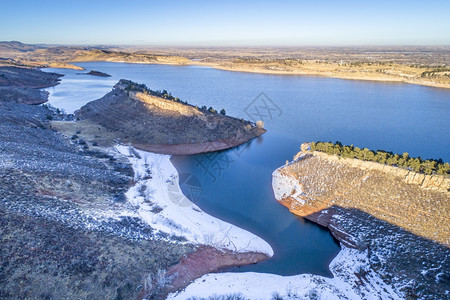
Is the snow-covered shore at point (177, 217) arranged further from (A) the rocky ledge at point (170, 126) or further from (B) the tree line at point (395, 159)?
(B) the tree line at point (395, 159)

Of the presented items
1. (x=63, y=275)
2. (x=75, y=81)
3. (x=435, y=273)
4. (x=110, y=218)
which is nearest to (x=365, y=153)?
(x=435, y=273)

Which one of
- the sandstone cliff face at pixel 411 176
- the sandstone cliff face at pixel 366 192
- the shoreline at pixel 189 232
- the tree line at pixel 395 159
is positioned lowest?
the shoreline at pixel 189 232

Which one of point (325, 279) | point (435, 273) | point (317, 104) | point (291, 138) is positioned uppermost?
point (317, 104)

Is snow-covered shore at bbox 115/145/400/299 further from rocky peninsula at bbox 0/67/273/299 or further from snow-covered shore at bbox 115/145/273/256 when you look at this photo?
rocky peninsula at bbox 0/67/273/299

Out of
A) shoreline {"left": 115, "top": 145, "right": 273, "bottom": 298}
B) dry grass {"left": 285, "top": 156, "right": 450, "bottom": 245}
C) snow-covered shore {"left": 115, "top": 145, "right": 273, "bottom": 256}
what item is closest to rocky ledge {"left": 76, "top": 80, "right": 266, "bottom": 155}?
snow-covered shore {"left": 115, "top": 145, "right": 273, "bottom": 256}

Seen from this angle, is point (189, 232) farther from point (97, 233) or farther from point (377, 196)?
point (377, 196)

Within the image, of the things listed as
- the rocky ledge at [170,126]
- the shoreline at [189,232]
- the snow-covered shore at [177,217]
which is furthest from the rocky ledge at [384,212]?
the rocky ledge at [170,126]

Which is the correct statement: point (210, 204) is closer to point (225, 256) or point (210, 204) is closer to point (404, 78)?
point (225, 256)

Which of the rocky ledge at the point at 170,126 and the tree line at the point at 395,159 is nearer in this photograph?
the tree line at the point at 395,159
